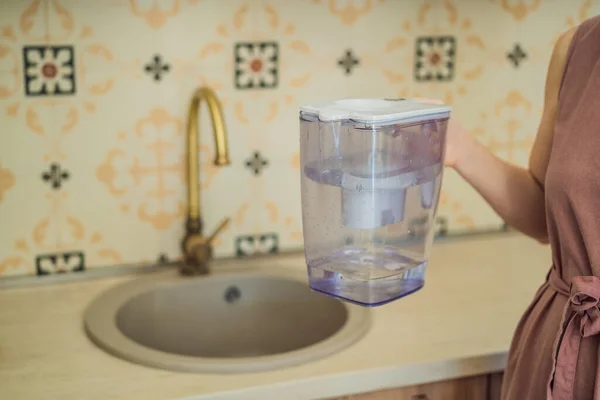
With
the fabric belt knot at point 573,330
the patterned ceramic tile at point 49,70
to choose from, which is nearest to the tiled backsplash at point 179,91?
the patterned ceramic tile at point 49,70

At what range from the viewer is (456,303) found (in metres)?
1.37

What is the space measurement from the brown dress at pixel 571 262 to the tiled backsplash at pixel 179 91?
56 cm

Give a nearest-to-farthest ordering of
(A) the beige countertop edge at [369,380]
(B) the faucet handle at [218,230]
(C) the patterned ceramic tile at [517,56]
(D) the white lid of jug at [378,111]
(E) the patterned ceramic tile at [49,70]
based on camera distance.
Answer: (D) the white lid of jug at [378,111]
(A) the beige countertop edge at [369,380]
(E) the patterned ceramic tile at [49,70]
(B) the faucet handle at [218,230]
(C) the patterned ceramic tile at [517,56]

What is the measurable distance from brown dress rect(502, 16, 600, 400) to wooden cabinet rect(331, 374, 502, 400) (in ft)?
0.39

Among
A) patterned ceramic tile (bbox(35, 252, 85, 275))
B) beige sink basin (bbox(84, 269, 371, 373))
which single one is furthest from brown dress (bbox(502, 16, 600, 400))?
patterned ceramic tile (bbox(35, 252, 85, 275))

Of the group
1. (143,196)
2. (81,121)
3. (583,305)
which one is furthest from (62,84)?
(583,305)

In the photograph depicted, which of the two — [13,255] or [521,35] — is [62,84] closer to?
[13,255]

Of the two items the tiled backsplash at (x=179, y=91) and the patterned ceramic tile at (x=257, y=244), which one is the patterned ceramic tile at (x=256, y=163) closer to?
the tiled backsplash at (x=179, y=91)

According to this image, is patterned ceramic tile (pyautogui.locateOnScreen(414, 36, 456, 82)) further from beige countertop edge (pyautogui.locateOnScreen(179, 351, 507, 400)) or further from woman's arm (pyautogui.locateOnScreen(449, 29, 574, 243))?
beige countertop edge (pyautogui.locateOnScreen(179, 351, 507, 400))

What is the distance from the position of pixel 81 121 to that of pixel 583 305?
949 millimetres

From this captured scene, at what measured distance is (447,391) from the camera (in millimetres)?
1167

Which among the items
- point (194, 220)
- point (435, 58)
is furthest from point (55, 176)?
point (435, 58)

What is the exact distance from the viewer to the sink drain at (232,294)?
1.47 meters

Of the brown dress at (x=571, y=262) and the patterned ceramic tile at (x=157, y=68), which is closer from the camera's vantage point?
the brown dress at (x=571, y=262)
